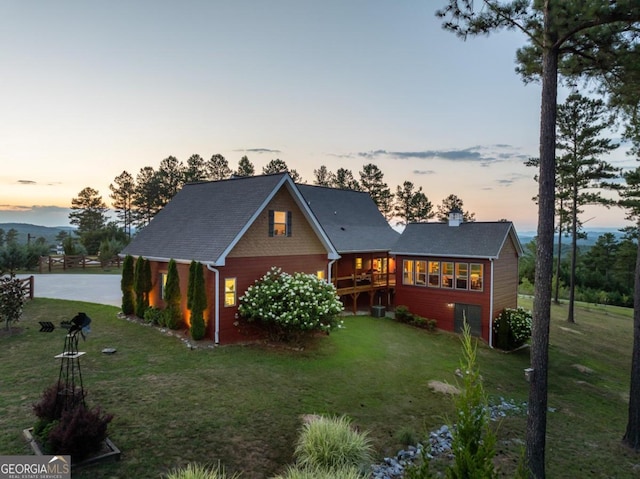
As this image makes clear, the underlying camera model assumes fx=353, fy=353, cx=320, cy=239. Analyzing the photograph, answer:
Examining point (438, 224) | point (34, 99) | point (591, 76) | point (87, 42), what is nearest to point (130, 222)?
point (34, 99)

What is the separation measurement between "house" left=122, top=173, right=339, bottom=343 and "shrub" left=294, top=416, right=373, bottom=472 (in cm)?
817

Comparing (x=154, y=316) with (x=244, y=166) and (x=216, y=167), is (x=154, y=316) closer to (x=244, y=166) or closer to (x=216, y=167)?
(x=244, y=166)

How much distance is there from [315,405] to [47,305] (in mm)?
16998

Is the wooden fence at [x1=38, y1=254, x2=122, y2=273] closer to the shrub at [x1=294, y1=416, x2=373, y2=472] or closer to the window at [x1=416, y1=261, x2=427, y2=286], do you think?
the window at [x1=416, y1=261, x2=427, y2=286]

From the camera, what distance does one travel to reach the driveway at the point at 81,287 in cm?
2098

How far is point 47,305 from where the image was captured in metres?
18.6

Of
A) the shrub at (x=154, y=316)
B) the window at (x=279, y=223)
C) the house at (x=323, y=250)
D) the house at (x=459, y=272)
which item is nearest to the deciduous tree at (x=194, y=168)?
the house at (x=323, y=250)

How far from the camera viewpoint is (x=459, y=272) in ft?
69.8

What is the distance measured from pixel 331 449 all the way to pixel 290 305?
24.6 ft

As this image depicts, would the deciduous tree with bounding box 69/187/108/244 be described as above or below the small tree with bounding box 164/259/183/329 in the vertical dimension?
above

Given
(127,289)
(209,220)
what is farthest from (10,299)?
(209,220)

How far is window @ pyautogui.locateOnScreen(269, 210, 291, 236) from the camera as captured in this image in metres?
15.8

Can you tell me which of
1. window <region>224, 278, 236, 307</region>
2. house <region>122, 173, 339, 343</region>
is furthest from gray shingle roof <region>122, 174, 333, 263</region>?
window <region>224, 278, 236, 307</region>

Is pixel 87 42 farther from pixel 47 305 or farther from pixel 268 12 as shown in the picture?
pixel 47 305
